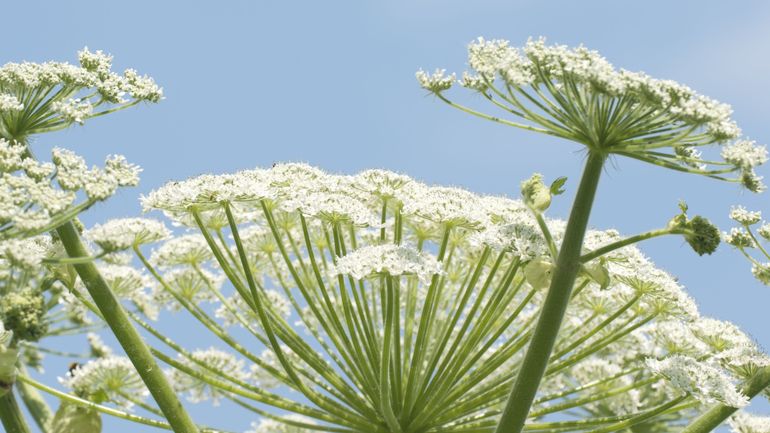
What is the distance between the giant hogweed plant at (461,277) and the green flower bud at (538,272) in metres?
0.01

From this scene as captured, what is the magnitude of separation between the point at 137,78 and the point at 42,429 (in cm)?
368

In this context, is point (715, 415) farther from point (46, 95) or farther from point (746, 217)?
point (46, 95)

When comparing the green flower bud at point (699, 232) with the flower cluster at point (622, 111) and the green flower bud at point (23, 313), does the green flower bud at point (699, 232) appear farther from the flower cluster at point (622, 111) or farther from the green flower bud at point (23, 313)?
the green flower bud at point (23, 313)

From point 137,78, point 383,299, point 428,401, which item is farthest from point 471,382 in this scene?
point 137,78

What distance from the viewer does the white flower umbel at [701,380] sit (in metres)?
8.47

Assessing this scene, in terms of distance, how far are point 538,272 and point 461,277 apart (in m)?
3.75

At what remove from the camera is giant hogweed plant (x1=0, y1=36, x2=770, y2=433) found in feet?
24.1

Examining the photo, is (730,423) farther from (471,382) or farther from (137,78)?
(137,78)

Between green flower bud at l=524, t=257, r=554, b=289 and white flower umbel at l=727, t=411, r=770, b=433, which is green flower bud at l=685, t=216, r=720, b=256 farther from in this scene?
white flower umbel at l=727, t=411, r=770, b=433

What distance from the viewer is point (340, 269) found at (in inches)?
340

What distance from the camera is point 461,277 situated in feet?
39.8

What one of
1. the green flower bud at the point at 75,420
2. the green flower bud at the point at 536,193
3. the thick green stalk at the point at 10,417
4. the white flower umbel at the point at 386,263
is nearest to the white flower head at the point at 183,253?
the green flower bud at the point at 75,420

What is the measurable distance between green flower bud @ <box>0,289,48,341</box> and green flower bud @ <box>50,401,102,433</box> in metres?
2.02

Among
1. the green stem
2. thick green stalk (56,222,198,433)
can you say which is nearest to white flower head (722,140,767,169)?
thick green stalk (56,222,198,433)
